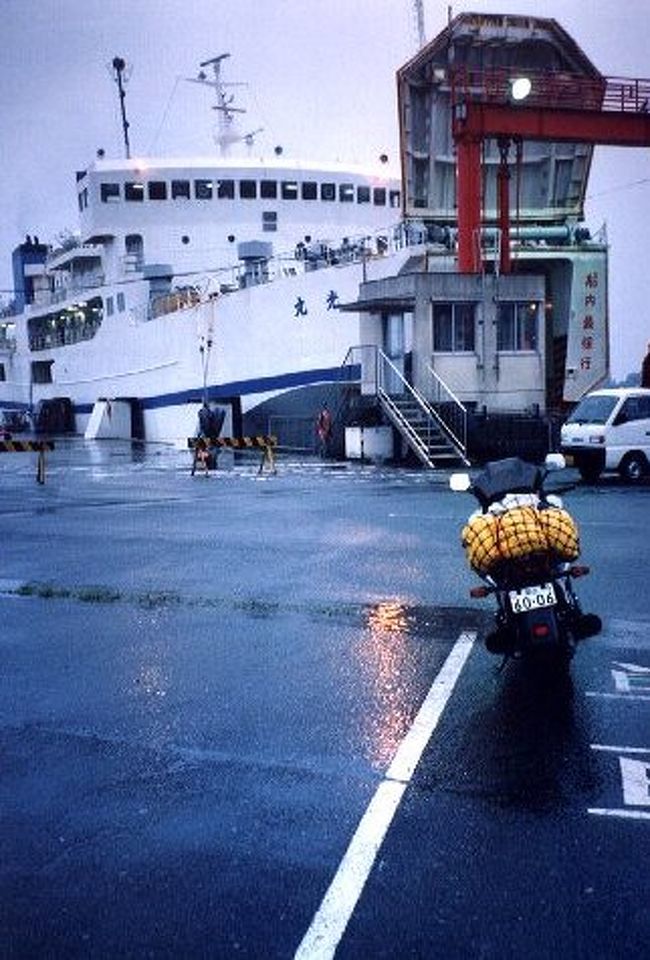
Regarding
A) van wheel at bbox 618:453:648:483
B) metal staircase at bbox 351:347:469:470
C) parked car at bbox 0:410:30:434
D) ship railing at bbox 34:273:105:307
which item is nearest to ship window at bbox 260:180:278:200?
ship railing at bbox 34:273:105:307

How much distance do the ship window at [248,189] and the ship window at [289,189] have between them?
4.26 ft

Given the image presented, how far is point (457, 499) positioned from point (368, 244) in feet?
57.9

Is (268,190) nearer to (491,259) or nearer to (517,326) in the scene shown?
(491,259)

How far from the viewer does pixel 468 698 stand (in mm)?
5309

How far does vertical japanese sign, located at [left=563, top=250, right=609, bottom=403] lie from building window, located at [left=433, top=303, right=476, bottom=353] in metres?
5.03

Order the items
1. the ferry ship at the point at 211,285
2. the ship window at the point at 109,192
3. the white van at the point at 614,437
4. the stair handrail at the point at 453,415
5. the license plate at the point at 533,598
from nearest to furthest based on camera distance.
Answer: the license plate at the point at 533,598, the white van at the point at 614,437, the stair handrail at the point at 453,415, the ferry ship at the point at 211,285, the ship window at the point at 109,192

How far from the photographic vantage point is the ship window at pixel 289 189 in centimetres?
3803

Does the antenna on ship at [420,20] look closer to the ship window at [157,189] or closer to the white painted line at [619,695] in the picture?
the ship window at [157,189]

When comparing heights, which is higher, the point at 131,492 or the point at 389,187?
the point at 389,187

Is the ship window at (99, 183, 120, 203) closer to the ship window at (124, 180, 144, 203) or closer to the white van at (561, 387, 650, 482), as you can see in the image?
the ship window at (124, 180, 144, 203)

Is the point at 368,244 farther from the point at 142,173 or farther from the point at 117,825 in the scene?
the point at 117,825

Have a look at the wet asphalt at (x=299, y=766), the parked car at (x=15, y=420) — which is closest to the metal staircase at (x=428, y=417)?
the wet asphalt at (x=299, y=766)

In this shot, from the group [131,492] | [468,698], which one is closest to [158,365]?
[131,492]

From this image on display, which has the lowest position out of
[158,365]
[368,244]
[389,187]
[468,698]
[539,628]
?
[468,698]
